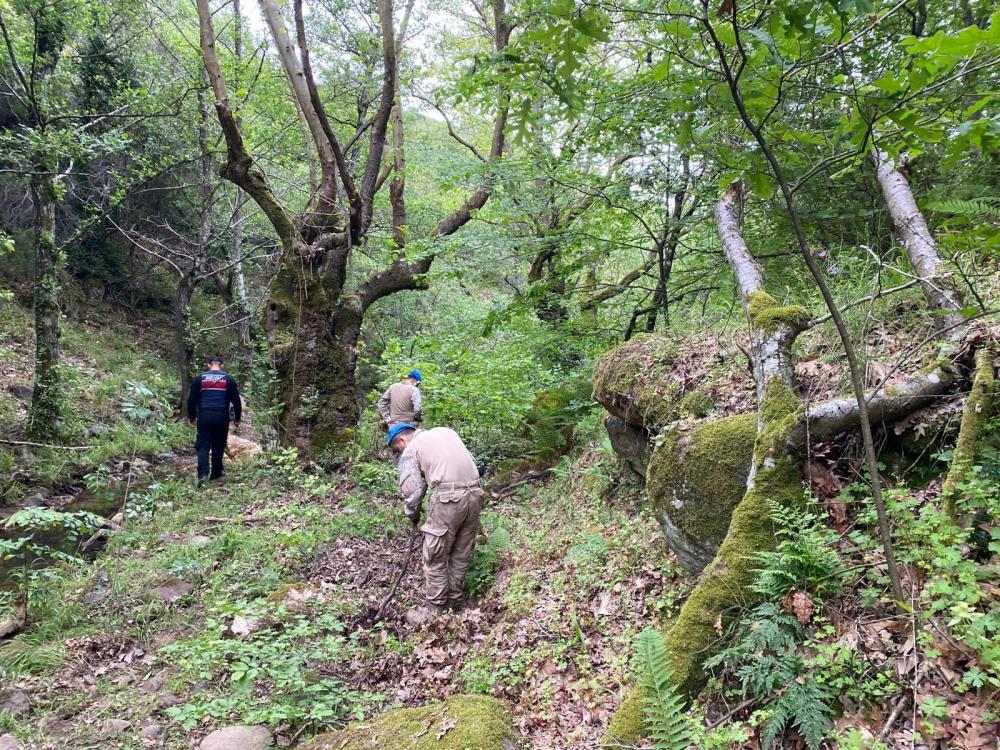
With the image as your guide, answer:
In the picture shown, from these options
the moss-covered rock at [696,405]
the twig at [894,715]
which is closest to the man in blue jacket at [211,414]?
the moss-covered rock at [696,405]

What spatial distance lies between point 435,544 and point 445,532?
141mm

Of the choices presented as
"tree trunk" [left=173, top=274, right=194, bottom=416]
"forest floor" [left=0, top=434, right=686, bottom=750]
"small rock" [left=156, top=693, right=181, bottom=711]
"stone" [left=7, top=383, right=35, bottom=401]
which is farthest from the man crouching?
"stone" [left=7, top=383, right=35, bottom=401]

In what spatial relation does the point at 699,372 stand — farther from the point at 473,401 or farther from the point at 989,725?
the point at 473,401

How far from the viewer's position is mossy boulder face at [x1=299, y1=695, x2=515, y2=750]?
10.1 feet

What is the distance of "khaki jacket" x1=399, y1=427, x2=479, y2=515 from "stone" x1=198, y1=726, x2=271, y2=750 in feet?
7.24

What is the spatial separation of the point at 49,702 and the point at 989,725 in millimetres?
5482

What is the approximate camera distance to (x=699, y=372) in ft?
15.8

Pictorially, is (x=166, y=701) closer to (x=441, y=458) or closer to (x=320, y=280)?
(x=441, y=458)

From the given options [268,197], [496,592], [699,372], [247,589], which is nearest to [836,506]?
[699,372]

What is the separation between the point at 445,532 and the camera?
16.9ft

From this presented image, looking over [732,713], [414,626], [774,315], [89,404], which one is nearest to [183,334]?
[89,404]

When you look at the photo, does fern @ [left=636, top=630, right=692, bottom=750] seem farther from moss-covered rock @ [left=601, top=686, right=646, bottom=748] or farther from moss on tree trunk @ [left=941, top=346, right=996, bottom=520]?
moss on tree trunk @ [left=941, top=346, right=996, bottom=520]

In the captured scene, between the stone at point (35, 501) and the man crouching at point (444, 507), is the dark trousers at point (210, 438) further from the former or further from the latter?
the man crouching at point (444, 507)

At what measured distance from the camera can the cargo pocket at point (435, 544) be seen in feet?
16.8
